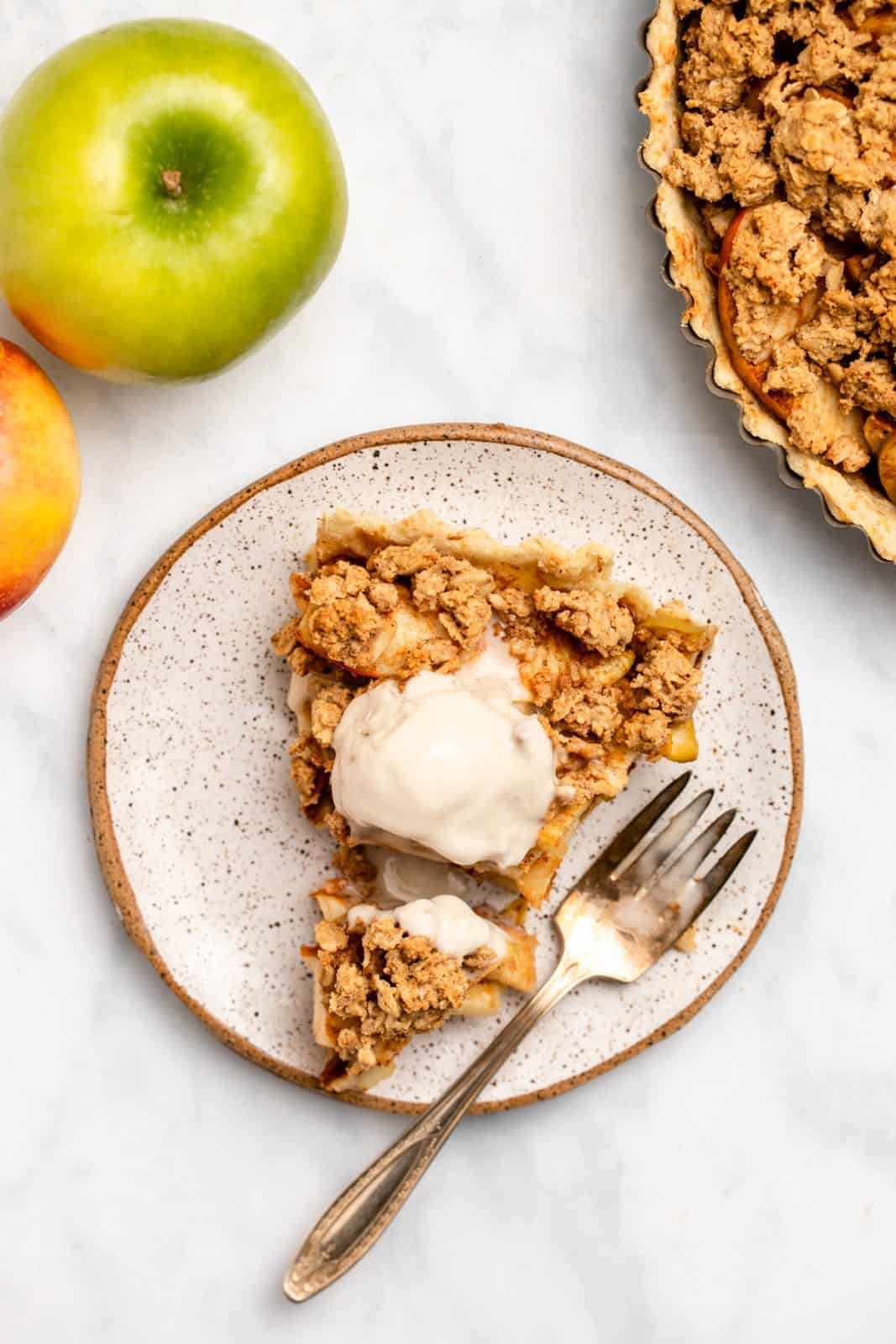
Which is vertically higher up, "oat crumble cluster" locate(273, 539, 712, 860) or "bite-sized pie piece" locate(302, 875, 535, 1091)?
"oat crumble cluster" locate(273, 539, 712, 860)

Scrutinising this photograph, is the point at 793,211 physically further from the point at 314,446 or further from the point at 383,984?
the point at 383,984

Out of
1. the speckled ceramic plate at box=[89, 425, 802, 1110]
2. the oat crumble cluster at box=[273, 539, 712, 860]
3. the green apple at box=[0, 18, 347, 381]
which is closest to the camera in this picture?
the green apple at box=[0, 18, 347, 381]

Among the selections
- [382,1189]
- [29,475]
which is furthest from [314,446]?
[382,1189]

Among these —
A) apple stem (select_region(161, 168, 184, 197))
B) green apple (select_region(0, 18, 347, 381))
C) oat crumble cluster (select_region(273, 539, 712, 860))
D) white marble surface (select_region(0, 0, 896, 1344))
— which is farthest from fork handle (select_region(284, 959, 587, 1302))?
apple stem (select_region(161, 168, 184, 197))

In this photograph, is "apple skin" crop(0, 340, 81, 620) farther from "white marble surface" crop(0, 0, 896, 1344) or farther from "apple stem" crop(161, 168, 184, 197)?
"apple stem" crop(161, 168, 184, 197)

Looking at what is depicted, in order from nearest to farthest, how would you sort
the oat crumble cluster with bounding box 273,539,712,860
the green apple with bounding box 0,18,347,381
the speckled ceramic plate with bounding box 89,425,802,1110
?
the green apple with bounding box 0,18,347,381 → the oat crumble cluster with bounding box 273,539,712,860 → the speckled ceramic plate with bounding box 89,425,802,1110

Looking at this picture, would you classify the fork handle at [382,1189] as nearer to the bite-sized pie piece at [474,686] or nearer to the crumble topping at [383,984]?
the crumble topping at [383,984]
